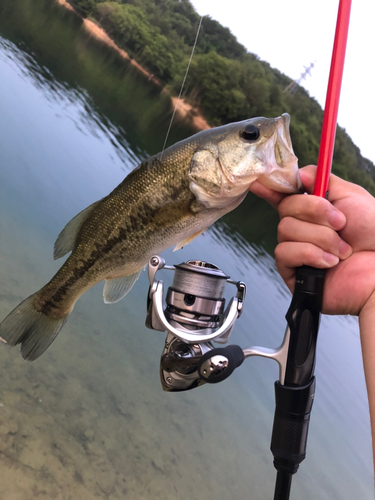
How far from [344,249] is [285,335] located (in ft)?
1.48

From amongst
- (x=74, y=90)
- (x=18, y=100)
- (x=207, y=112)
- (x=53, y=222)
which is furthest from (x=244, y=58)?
(x=53, y=222)

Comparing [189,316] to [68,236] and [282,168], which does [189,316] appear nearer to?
[282,168]

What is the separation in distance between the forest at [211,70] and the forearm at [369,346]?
22532 mm

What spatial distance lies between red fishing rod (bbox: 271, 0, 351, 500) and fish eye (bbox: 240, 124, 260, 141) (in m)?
0.29

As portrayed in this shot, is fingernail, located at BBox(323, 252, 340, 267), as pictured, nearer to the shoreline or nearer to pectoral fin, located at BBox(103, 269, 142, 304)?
pectoral fin, located at BBox(103, 269, 142, 304)

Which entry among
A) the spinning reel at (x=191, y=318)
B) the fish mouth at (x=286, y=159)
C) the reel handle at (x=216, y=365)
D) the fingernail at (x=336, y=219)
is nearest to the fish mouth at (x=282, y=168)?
→ the fish mouth at (x=286, y=159)

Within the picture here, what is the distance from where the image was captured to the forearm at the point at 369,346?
1.35 metres

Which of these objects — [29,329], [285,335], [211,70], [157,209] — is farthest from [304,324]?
[211,70]

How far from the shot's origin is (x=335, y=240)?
1.51 metres

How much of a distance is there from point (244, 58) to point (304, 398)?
126 feet

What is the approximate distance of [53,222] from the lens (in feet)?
23.5

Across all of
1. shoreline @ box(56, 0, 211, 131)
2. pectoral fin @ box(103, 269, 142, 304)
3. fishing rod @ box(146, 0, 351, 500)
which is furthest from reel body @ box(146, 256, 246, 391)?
shoreline @ box(56, 0, 211, 131)

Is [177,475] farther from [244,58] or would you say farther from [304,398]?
[244,58]

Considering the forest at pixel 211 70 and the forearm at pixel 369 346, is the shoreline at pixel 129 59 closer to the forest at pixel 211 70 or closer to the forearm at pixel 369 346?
the forest at pixel 211 70
